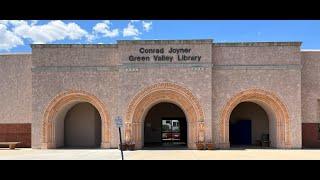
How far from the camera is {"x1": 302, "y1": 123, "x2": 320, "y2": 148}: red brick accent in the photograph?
78.5 feet

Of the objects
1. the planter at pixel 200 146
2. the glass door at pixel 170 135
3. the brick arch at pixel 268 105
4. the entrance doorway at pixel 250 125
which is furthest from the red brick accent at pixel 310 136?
the glass door at pixel 170 135

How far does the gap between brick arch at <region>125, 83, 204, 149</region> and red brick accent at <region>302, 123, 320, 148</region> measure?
6.27 meters

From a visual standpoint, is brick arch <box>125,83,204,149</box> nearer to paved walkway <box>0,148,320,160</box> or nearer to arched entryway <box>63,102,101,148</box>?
paved walkway <box>0,148,320,160</box>

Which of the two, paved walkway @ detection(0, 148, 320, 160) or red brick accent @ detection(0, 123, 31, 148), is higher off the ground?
red brick accent @ detection(0, 123, 31, 148)

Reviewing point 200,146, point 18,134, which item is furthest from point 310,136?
point 18,134

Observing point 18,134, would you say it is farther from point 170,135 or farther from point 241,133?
point 170,135

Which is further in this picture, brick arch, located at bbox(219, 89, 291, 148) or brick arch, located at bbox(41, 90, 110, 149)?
brick arch, located at bbox(41, 90, 110, 149)

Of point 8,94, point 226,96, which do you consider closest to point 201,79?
point 226,96

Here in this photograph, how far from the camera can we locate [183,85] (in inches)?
907

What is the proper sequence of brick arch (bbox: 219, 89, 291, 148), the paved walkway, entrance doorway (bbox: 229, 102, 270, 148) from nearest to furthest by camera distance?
the paved walkway, brick arch (bbox: 219, 89, 291, 148), entrance doorway (bbox: 229, 102, 270, 148)

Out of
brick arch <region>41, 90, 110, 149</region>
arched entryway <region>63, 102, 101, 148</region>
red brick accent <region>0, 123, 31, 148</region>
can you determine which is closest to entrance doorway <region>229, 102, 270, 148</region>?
brick arch <region>41, 90, 110, 149</region>

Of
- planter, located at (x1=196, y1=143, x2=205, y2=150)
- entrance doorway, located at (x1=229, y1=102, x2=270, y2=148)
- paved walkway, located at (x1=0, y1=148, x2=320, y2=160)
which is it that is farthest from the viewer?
entrance doorway, located at (x1=229, y1=102, x2=270, y2=148)

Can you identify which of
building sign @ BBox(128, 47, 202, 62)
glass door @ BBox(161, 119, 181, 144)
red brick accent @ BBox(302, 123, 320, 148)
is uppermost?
building sign @ BBox(128, 47, 202, 62)
